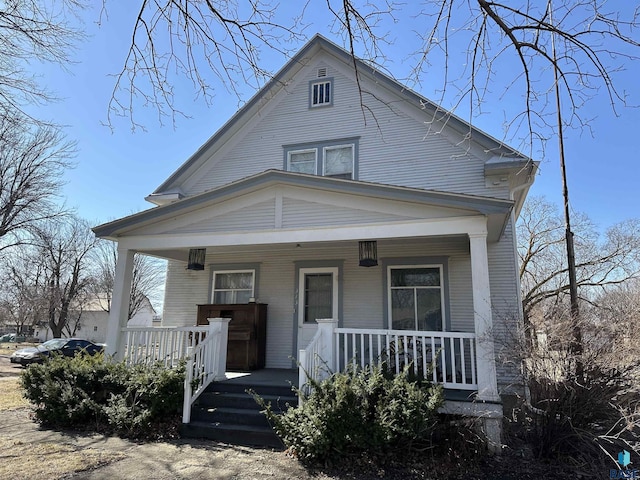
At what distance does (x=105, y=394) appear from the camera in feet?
21.1

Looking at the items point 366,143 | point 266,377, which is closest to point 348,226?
point 266,377

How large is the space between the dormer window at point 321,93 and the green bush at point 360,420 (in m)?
7.26

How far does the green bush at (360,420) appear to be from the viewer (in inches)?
183

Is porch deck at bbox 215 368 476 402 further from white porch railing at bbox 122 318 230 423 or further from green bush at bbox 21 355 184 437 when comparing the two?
green bush at bbox 21 355 184 437

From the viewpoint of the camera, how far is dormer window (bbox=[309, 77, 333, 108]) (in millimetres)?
10180

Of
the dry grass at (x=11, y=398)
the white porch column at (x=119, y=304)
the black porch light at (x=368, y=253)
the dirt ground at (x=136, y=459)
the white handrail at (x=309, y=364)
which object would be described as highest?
the black porch light at (x=368, y=253)

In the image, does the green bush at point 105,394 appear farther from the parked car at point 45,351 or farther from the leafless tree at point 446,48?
the parked car at point 45,351

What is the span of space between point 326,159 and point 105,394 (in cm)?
667

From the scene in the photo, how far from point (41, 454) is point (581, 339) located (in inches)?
268

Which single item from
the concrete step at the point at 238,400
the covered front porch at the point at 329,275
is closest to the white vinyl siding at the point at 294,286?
the covered front porch at the point at 329,275

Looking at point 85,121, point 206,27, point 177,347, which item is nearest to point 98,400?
point 177,347

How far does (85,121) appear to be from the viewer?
5133 mm

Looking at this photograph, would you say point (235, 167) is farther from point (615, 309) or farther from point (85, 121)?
point (615, 309)

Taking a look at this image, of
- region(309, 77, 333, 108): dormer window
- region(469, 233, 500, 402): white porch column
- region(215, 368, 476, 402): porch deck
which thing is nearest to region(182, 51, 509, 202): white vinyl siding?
region(309, 77, 333, 108): dormer window
